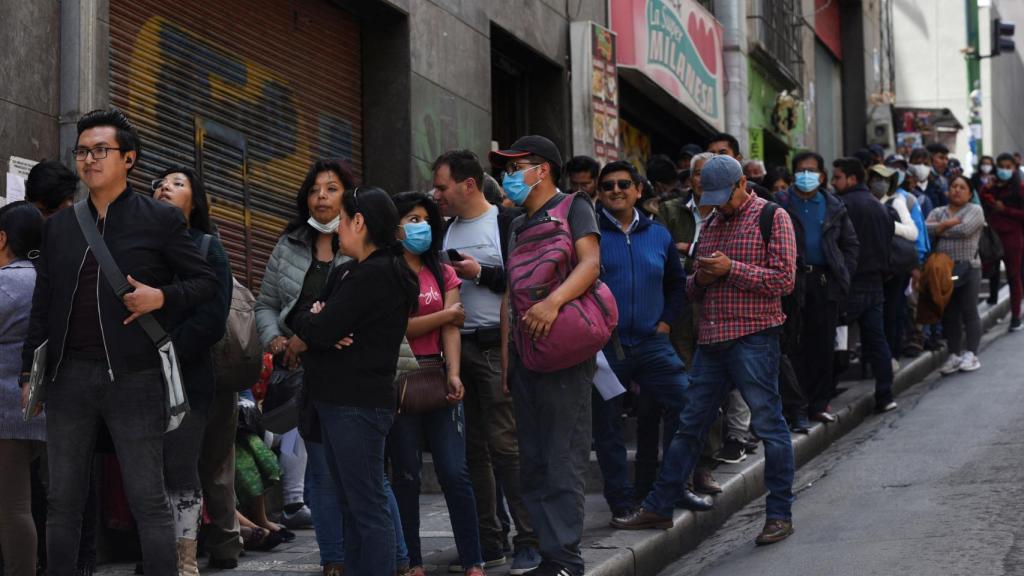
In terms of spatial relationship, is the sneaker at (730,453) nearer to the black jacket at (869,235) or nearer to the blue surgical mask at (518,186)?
the black jacket at (869,235)

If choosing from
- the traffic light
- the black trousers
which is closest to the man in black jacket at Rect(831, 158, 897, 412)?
the black trousers

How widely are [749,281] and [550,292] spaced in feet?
5.00

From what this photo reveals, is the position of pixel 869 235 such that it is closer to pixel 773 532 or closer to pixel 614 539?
pixel 773 532

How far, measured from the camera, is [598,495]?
30.1ft

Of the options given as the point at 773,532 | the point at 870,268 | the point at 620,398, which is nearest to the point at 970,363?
the point at 870,268

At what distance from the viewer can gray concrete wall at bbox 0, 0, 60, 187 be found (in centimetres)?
751

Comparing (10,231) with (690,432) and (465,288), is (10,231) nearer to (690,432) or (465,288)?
(465,288)

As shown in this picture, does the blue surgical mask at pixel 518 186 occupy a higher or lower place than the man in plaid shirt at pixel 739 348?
higher

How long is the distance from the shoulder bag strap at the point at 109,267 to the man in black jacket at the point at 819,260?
623cm

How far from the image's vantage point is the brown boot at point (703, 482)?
857cm

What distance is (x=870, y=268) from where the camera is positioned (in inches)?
482

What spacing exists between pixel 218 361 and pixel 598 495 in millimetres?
3072

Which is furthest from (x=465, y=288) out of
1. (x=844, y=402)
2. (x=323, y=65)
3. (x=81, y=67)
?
(x=844, y=402)

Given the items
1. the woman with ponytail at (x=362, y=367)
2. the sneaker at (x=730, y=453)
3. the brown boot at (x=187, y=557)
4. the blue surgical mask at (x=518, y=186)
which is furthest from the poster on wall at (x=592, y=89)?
the woman with ponytail at (x=362, y=367)
